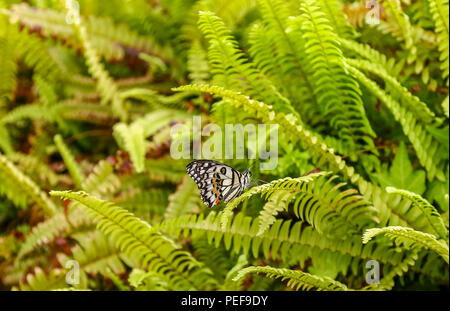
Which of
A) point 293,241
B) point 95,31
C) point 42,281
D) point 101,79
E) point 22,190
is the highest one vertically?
point 95,31

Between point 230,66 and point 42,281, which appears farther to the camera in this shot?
point 42,281

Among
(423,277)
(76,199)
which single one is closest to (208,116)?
(76,199)

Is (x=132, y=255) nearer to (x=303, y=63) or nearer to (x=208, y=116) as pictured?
(x=208, y=116)

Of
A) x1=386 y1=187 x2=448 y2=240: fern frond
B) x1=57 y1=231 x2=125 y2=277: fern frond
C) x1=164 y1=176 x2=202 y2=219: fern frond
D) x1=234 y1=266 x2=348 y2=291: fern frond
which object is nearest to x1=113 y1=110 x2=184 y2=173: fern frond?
x1=164 y1=176 x2=202 y2=219: fern frond

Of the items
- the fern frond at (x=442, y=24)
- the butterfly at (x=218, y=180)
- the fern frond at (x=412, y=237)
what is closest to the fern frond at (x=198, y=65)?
the butterfly at (x=218, y=180)

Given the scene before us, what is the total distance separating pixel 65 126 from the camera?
196 centimetres

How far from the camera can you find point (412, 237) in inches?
42.1

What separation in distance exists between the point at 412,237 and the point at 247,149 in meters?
0.52

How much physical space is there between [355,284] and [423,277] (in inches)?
7.8

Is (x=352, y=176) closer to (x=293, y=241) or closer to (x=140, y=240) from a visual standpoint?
(x=293, y=241)

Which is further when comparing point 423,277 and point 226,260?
point 226,260

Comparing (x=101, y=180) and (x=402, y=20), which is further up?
(x=402, y=20)

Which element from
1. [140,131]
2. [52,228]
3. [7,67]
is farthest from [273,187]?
[7,67]

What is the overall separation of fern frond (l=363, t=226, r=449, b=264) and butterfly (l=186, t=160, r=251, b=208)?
314 millimetres
